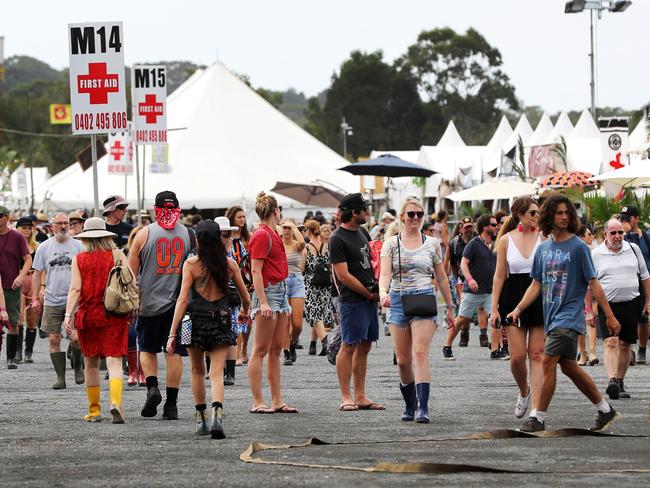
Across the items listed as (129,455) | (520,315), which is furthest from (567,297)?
(129,455)

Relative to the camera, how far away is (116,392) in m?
11.4

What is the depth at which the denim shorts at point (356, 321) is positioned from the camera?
11.9m

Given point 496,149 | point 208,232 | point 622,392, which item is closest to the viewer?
point 208,232

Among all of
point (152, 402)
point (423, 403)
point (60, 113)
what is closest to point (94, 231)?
point (152, 402)

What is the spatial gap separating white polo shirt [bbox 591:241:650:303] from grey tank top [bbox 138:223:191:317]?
4.28 m

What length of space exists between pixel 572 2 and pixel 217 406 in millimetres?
26057

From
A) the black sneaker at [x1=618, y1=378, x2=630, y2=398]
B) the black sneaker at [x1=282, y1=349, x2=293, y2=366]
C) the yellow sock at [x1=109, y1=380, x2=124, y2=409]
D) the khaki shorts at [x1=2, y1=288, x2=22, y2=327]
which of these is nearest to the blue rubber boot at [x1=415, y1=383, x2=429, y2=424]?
the yellow sock at [x1=109, y1=380, x2=124, y2=409]

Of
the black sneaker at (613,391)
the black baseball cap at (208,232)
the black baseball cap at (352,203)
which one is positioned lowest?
the black sneaker at (613,391)

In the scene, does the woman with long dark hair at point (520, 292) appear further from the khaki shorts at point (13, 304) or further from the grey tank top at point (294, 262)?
the khaki shorts at point (13, 304)

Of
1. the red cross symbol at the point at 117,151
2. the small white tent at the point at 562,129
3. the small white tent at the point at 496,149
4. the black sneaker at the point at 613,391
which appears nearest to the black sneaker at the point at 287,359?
the black sneaker at the point at 613,391

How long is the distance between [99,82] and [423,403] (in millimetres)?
5084

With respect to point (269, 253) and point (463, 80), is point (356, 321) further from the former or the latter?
point (463, 80)

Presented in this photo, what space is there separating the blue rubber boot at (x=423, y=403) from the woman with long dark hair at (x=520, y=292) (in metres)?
0.69

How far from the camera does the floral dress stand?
62.7ft
